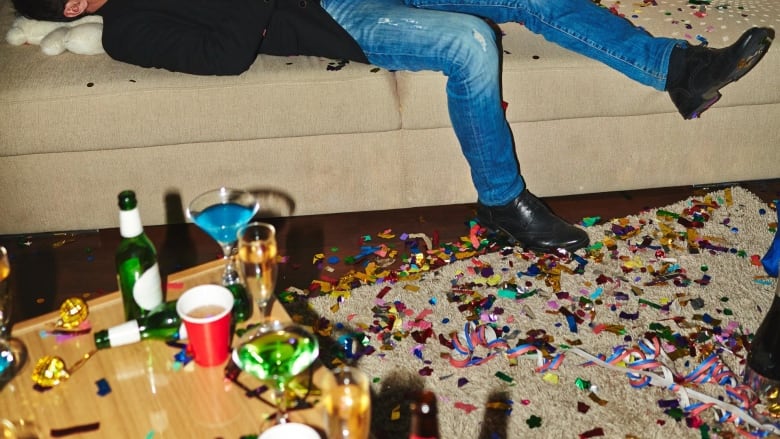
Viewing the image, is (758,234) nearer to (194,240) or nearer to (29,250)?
(194,240)

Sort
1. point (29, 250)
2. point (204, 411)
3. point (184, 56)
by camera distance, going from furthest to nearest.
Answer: point (29, 250) → point (184, 56) → point (204, 411)

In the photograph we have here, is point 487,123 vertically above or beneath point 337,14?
beneath

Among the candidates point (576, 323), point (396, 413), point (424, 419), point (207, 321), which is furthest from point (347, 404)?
point (576, 323)

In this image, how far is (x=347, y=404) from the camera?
1173 millimetres

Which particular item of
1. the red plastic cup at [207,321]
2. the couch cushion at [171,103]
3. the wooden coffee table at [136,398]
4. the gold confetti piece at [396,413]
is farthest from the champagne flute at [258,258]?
the couch cushion at [171,103]

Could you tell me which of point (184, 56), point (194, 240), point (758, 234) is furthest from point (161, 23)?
point (758, 234)

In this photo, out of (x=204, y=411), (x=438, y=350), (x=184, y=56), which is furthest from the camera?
(x=184, y=56)

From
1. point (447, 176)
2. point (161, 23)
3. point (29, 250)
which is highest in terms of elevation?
point (161, 23)

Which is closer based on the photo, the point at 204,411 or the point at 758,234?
the point at 204,411

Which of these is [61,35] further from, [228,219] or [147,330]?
[147,330]

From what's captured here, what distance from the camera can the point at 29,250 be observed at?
2479 millimetres

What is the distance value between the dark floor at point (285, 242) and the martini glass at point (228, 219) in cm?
62

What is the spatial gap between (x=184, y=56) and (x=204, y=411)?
4.00 ft

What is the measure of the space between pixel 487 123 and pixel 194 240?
94cm
